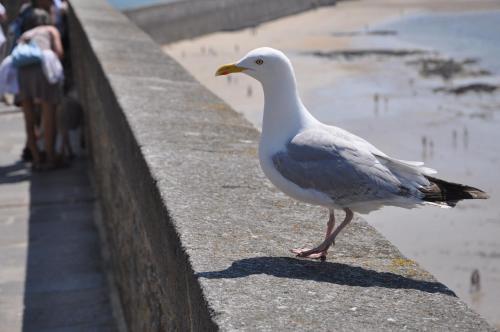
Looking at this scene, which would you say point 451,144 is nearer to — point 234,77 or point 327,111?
point 327,111

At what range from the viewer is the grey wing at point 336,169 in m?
3.06

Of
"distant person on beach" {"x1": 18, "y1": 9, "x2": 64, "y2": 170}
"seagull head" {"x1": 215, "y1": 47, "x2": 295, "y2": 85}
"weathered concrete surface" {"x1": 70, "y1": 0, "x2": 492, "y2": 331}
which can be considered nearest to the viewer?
"weathered concrete surface" {"x1": 70, "y1": 0, "x2": 492, "y2": 331}

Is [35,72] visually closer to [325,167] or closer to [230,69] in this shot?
Result: [230,69]

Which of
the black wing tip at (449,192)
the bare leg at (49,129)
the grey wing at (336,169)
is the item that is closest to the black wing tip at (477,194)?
the black wing tip at (449,192)

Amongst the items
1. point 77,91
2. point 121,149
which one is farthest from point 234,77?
point 121,149

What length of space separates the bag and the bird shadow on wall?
5.43 metres

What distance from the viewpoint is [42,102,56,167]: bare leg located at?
8.50m

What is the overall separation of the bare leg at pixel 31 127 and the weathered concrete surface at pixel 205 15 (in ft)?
72.5

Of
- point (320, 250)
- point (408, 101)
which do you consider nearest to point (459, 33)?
point (408, 101)

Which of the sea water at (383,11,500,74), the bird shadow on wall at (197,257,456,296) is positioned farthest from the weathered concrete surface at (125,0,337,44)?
the bird shadow on wall at (197,257,456,296)

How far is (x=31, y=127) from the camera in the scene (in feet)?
28.0

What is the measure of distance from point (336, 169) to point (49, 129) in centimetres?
582

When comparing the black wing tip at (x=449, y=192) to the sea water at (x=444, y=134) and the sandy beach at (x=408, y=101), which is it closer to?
the sea water at (x=444, y=134)

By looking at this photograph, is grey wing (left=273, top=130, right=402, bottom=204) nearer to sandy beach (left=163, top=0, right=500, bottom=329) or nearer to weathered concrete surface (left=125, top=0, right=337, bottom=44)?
sandy beach (left=163, top=0, right=500, bottom=329)
